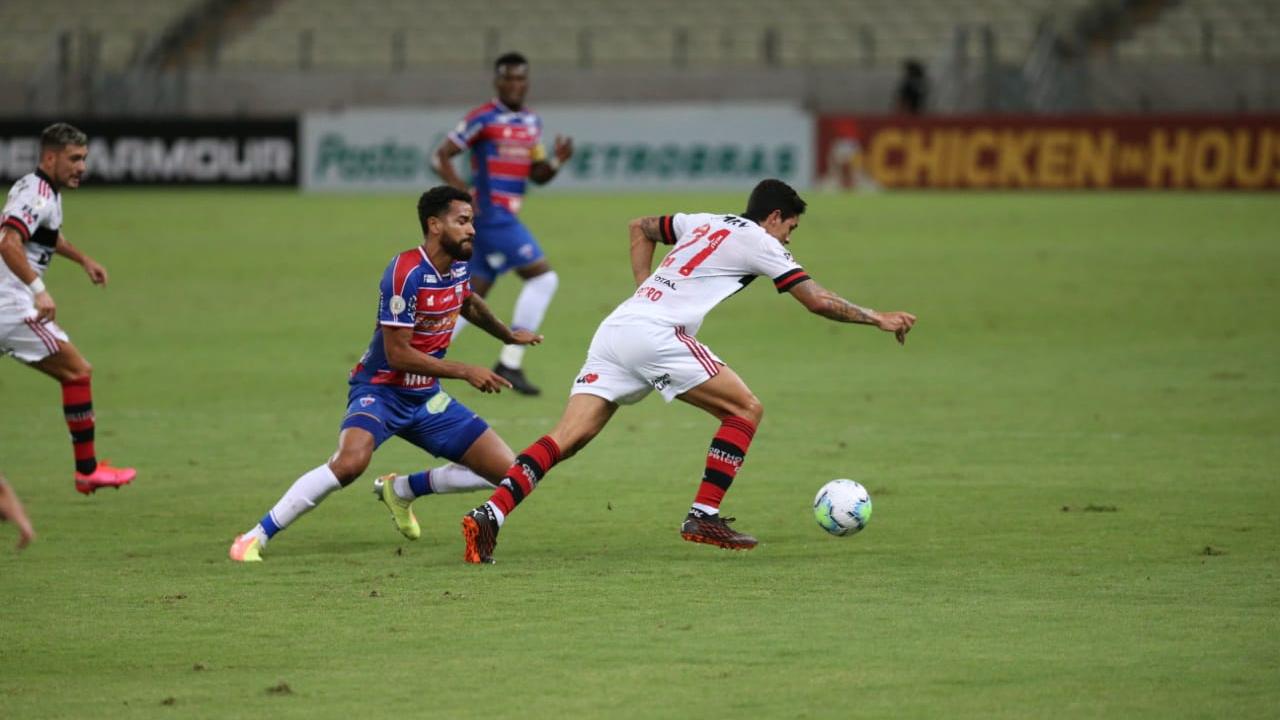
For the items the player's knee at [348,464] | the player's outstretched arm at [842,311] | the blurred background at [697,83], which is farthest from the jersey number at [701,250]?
the blurred background at [697,83]

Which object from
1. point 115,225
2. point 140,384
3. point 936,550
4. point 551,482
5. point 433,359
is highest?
point 433,359

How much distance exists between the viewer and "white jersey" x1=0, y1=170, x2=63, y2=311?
10070 millimetres

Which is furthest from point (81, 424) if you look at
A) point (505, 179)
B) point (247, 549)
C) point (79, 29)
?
point (79, 29)

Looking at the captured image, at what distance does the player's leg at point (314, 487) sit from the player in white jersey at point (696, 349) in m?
0.67

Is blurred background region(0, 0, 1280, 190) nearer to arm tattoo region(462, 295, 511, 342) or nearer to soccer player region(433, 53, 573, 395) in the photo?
soccer player region(433, 53, 573, 395)

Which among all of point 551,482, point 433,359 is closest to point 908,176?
point 551,482

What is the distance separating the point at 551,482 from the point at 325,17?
35.0 metres

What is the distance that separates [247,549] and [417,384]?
112 centimetres

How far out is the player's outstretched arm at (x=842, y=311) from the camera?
8469 mm

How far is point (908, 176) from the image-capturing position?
1447 inches

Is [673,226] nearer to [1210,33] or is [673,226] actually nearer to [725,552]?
[725,552]

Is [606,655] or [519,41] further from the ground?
[606,655]

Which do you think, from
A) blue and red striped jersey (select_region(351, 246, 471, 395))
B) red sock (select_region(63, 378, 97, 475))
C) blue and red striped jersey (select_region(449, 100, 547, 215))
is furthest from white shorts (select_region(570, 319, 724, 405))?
blue and red striped jersey (select_region(449, 100, 547, 215))

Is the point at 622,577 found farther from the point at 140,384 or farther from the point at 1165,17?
the point at 1165,17
